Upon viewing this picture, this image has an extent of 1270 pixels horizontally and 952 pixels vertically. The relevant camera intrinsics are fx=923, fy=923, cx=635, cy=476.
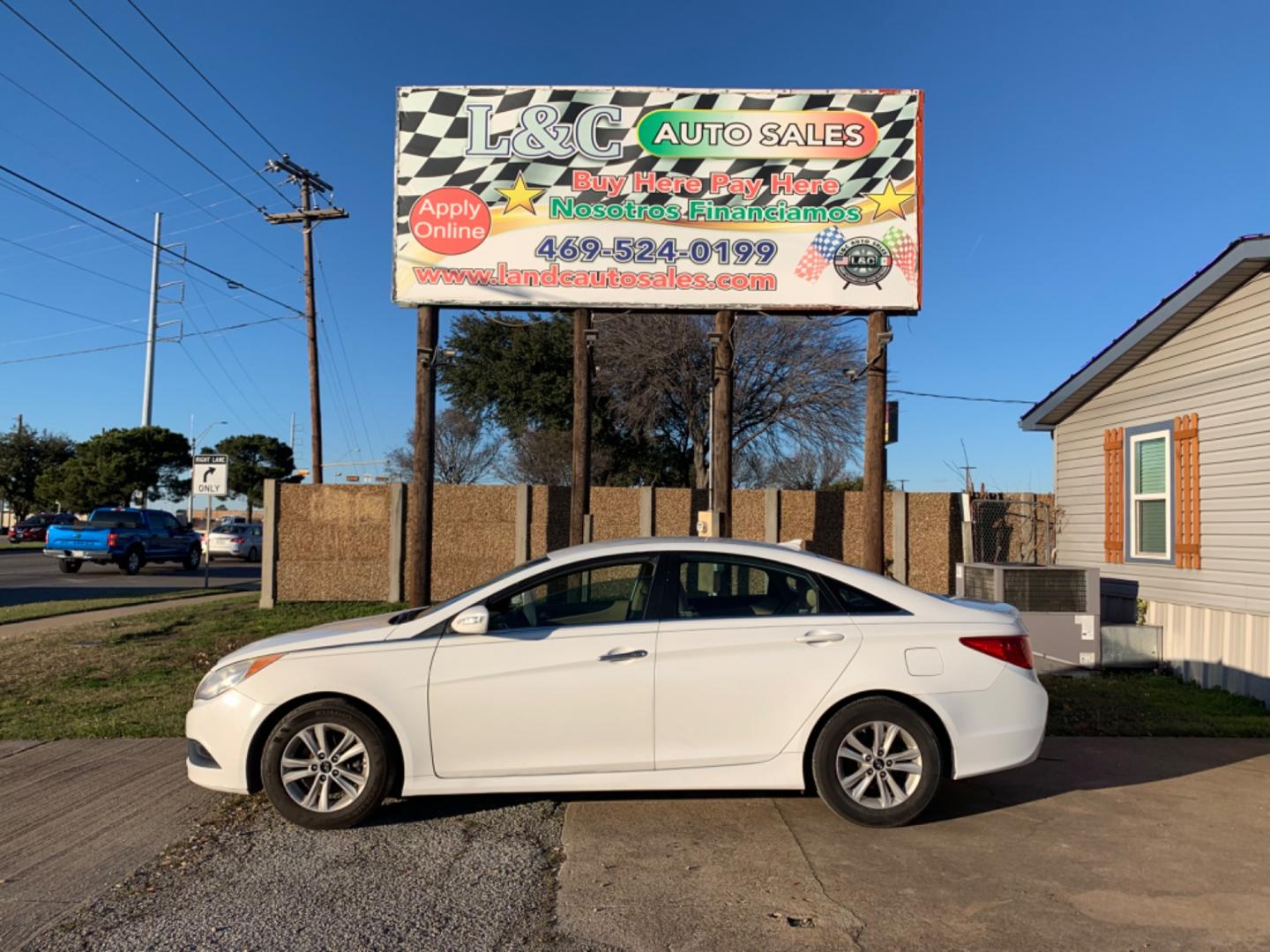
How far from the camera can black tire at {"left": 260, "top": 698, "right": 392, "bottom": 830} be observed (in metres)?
4.88

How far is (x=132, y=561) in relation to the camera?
25969 millimetres

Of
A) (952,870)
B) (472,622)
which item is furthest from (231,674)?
(952,870)

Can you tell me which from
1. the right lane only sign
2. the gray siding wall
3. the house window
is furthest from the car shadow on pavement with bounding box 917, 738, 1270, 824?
the right lane only sign

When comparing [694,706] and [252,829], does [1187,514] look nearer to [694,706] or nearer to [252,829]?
[694,706]

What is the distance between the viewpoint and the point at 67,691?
8.73 m

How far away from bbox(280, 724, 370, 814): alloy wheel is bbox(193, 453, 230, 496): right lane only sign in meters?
14.0

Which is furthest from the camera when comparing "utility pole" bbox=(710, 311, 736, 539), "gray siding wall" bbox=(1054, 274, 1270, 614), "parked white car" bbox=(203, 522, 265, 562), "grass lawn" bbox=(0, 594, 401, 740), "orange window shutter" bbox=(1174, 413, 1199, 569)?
"parked white car" bbox=(203, 522, 265, 562)

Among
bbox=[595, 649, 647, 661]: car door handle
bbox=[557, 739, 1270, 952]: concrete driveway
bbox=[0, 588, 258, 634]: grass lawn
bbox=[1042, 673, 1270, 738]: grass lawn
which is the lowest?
bbox=[0, 588, 258, 634]: grass lawn

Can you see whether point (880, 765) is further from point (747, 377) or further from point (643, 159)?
point (747, 377)

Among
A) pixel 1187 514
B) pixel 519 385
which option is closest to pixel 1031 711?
pixel 1187 514

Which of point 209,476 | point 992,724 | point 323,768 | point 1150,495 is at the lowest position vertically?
point 323,768

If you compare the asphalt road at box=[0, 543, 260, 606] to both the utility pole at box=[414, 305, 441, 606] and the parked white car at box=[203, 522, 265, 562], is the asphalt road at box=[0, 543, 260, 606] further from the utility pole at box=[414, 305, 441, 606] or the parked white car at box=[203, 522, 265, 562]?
the utility pole at box=[414, 305, 441, 606]

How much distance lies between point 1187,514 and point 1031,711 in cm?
605

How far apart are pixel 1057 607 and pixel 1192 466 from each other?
2.05 metres
